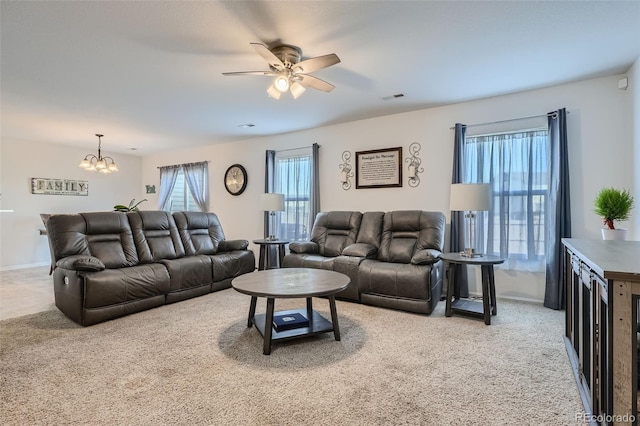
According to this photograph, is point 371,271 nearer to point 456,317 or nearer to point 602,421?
point 456,317

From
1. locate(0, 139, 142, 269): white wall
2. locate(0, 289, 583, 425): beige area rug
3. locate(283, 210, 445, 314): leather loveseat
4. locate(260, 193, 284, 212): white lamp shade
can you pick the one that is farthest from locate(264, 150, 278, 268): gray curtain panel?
locate(0, 139, 142, 269): white wall

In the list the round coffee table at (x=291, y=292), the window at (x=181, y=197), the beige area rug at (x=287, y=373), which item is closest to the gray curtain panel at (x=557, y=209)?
the beige area rug at (x=287, y=373)

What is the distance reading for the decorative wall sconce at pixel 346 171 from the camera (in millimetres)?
4969

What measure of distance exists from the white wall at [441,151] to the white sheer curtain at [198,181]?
0.18 meters

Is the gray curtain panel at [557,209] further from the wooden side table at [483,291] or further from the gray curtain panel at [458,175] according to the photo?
the gray curtain panel at [458,175]

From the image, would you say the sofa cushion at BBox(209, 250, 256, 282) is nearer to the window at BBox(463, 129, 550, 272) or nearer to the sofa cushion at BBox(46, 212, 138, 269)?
the sofa cushion at BBox(46, 212, 138, 269)

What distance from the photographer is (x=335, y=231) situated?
461 centimetres

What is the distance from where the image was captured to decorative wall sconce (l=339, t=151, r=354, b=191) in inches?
196

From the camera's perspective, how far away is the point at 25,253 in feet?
19.8

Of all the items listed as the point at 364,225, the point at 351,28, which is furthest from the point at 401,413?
the point at 364,225

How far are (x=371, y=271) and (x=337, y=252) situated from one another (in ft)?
2.92

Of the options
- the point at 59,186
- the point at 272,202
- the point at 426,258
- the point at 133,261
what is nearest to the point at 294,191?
the point at 272,202

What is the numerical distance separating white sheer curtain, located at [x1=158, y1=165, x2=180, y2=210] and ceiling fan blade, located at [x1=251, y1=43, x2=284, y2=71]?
5470 mm

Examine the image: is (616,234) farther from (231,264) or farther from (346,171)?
(231,264)
